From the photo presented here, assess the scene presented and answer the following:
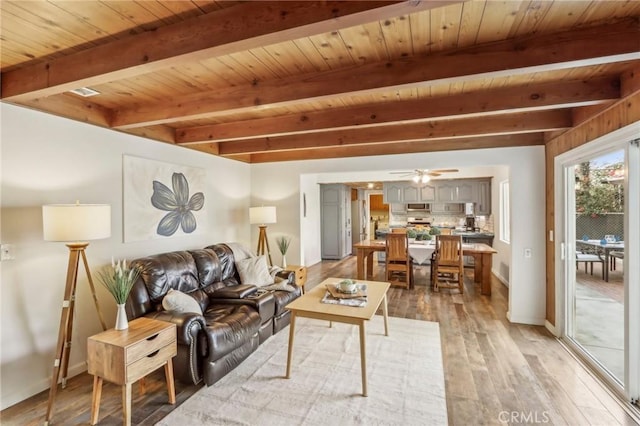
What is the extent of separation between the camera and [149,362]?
2035 millimetres

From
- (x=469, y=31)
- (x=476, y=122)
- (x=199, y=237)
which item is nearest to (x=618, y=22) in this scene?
(x=469, y=31)

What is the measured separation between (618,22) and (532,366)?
2.69m

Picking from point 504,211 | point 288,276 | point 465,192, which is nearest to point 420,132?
point 288,276

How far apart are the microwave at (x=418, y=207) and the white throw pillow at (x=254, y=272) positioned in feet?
18.0

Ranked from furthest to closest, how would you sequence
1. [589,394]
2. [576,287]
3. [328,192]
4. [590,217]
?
1. [328,192]
2. [576,287]
3. [590,217]
4. [589,394]

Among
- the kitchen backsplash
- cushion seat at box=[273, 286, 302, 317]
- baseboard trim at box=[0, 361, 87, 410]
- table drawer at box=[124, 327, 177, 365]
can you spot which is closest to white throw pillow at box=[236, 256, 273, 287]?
cushion seat at box=[273, 286, 302, 317]

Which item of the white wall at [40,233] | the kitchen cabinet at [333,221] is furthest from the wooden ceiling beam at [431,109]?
the kitchen cabinet at [333,221]

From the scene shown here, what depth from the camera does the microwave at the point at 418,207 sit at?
7.99 m

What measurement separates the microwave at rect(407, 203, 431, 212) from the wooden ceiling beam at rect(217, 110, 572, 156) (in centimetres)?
480

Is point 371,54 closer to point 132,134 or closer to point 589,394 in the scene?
point 132,134

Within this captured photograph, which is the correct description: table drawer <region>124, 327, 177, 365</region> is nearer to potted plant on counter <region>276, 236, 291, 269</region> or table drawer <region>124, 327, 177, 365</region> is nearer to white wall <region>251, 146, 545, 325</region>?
potted plant on counter <region>276, 236, 291, 269</region>

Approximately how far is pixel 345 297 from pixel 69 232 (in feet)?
7.31

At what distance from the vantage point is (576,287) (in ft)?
10.0

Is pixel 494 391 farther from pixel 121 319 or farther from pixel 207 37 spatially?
pixel 207 37
